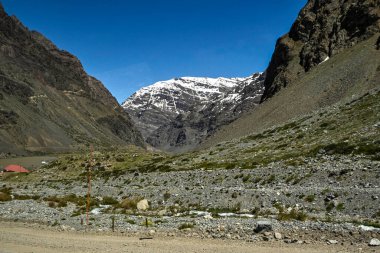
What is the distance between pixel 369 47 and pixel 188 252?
105 meters

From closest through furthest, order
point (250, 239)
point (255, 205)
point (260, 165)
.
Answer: point (250, 239) < point (255, 205) < point (260, 165)

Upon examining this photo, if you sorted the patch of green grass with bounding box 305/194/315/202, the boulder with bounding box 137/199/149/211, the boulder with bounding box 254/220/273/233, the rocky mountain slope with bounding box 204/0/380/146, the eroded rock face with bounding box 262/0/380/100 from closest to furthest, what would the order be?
the boulder with bounding box 254/220/273/233
the patch of green grass with bounding box 305/194/315/202
the boulder with bounding box 137/199/149/211
the rocky mountain slope with bounding box 204/0/380/146
the eroded rock face with bounding box 262/0/380/100

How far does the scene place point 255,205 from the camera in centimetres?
3119

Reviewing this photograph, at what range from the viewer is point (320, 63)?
127 meters

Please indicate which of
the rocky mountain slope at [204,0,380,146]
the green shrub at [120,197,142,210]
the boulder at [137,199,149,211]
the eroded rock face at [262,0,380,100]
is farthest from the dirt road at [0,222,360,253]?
the eroded rock face at [262,0,380,100]

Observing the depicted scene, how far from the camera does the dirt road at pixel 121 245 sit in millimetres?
20047

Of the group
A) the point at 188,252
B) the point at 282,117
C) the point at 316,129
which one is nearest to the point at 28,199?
the point at 188,252

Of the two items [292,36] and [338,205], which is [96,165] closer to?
[338,205]

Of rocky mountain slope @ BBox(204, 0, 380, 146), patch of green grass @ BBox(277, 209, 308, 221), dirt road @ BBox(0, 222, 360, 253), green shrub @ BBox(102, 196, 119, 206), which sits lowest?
dirt road @ BBox(0, 222, 360, 253)

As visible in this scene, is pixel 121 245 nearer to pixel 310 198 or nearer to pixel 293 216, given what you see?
pixel 293 216

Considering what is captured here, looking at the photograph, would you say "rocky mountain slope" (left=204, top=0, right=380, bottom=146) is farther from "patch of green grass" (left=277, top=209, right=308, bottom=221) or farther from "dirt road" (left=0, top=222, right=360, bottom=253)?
"dirt road" (left=0, top=222, right=360, bottom=253)

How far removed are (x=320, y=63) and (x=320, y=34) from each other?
22.1m

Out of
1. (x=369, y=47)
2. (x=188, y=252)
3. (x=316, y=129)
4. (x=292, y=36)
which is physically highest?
(x=292, y=36)

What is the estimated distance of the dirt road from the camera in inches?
789
